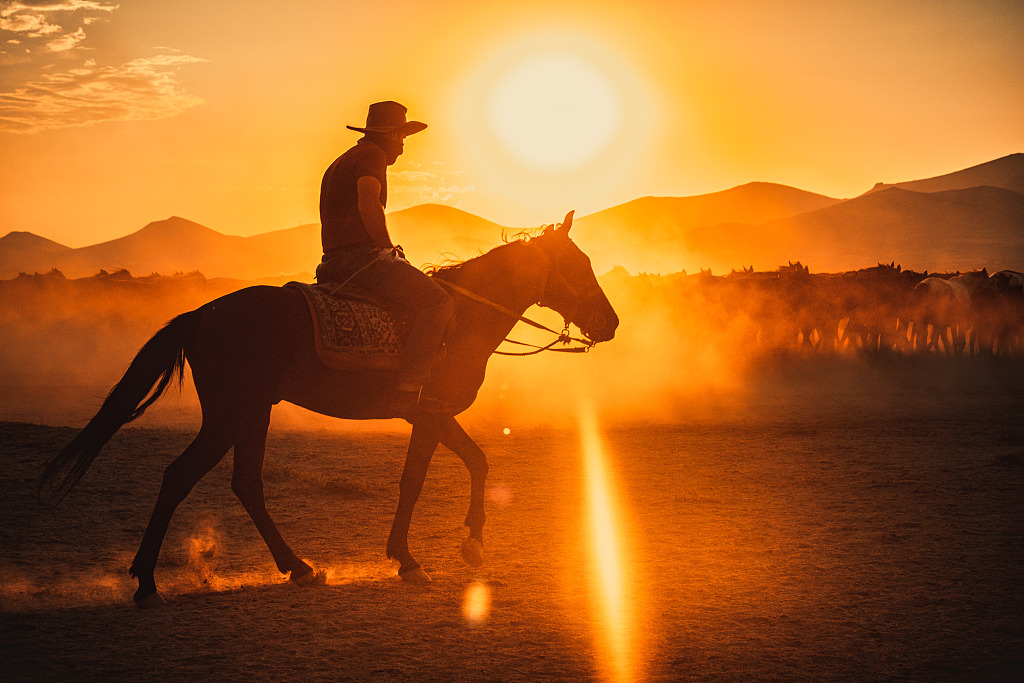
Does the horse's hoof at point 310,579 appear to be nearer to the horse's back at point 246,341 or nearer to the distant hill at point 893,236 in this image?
the horse's back at point 246,341

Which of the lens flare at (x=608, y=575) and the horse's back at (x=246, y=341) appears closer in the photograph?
the lens flare at (x=608, y=575)

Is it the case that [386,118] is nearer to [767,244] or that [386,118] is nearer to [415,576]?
[415,576]

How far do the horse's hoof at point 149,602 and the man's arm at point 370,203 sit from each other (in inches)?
114

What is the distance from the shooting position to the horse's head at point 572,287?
700cm

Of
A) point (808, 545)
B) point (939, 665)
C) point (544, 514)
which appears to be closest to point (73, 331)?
point (544, 514)

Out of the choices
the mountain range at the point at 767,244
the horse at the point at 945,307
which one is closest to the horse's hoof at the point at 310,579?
the horse at the point at 945,307

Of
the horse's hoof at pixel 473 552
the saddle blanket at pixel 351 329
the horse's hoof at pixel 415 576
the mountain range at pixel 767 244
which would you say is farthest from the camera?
the mountain range at pixel 767 244

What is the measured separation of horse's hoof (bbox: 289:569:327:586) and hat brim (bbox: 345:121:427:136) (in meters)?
3.34

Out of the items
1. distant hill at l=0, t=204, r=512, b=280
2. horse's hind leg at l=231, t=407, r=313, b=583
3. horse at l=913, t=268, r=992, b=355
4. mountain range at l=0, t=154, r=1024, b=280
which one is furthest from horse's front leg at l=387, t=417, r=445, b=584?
distant hill at l=0, t=204, r=512, b=280

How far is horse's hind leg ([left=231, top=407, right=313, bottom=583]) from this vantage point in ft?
18.4

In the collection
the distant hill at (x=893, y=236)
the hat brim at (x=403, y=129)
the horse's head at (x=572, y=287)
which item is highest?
the distant hill at (x=893, y=236)

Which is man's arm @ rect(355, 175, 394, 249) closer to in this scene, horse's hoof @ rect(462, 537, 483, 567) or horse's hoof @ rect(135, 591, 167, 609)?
horse's hoof @ rect(462, 537, 483, 567)

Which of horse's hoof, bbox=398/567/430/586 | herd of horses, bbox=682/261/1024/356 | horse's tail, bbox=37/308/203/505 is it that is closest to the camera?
horse's tail, bbox=37/308/203/505

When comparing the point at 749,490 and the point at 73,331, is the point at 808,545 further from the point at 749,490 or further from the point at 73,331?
the point at 73,331
